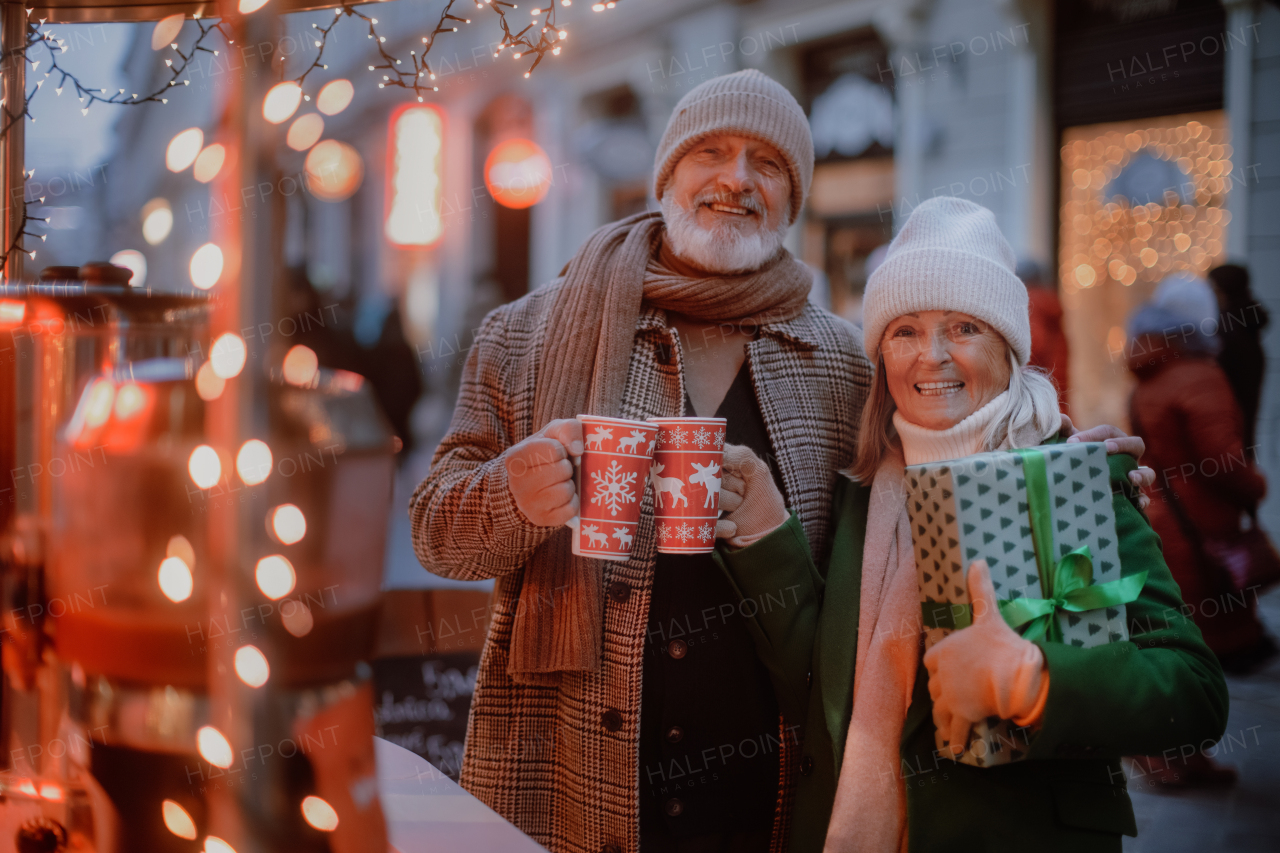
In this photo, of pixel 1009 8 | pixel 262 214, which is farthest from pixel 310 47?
pixel 1009 8

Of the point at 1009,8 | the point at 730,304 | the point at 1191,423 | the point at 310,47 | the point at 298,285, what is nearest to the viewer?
the point at 730,304

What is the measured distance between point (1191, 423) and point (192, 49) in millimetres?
4288

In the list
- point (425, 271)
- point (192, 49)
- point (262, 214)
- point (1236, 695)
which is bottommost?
point (1236, 695)

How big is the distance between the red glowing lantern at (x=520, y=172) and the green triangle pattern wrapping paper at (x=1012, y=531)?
11.1 metres

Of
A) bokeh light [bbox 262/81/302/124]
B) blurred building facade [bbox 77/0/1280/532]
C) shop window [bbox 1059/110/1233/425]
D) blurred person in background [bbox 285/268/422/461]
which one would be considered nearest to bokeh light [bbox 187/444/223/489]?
bokeh light [bbox 262/81/302/124]

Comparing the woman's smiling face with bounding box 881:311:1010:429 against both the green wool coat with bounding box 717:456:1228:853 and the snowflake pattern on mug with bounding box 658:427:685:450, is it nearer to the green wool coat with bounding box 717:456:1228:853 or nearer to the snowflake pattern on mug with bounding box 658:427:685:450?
the green wool coat with bounding box 717:456:1228:853

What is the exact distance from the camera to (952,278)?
1.74 metres

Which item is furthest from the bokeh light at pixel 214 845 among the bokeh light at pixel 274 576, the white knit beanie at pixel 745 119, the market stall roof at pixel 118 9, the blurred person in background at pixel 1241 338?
the blurred person in background at pixel 1241 338

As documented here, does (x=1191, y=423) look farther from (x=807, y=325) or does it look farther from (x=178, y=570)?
(x=178, y=570)

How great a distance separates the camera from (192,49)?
1.91 metres

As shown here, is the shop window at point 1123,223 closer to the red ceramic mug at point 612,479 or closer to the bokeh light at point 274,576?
the red ceramic mug at point 612,479

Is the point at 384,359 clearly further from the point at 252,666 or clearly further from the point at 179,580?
the point at 252,666

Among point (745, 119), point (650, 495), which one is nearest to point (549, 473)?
point (650, 495)

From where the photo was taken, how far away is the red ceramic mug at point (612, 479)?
5.28ft
